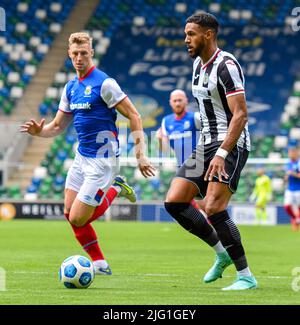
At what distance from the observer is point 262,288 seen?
8125mm

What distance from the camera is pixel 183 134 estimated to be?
15531 mm

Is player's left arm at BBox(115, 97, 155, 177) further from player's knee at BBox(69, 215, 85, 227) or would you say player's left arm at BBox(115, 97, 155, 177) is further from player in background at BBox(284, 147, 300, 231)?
player in background at BBox(284, 147, 300, 231)

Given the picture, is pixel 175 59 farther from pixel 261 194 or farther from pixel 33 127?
pixel 33 127

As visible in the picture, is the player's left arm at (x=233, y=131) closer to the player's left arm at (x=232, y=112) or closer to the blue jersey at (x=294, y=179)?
the player's left arm at (x=232, y=112)

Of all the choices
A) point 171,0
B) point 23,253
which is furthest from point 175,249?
point 171,0

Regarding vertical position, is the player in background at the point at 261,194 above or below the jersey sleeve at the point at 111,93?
below

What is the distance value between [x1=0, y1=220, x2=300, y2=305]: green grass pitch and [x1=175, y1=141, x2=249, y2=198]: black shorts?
965 mm

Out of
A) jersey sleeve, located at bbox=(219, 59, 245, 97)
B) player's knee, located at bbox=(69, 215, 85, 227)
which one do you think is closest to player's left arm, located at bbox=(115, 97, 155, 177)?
player's knee, located at bbox=(69, 215, 85, 227)

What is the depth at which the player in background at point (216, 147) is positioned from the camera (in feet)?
25.4

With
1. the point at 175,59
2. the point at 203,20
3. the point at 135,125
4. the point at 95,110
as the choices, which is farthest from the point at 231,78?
the point at 175,59

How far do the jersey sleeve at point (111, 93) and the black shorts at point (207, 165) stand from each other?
1.09 meters

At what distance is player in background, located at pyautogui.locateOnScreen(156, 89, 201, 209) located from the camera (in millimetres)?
15477

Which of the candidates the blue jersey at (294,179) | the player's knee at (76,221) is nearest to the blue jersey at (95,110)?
the player's knee at (76,221)
